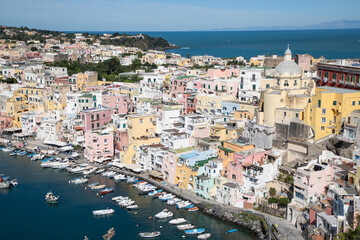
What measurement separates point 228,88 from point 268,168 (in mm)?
16938

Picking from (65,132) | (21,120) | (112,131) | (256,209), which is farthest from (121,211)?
(21,120)

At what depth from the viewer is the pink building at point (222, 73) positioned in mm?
50875

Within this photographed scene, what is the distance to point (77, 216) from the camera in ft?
101

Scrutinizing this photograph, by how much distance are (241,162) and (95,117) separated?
2054cm

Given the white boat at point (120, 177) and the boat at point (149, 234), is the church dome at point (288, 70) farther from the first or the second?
the boat at point (149, 234)

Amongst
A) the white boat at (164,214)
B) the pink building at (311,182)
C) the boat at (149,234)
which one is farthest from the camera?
the white boat at (164,214)

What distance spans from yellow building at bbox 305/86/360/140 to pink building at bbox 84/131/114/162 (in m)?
18.9

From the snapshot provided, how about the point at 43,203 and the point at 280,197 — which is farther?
the point at 43,203

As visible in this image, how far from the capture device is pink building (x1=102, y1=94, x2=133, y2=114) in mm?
48847

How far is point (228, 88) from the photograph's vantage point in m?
46.4

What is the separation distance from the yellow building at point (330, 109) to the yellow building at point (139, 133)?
14444 millimetres

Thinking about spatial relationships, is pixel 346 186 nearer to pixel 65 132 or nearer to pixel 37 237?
pixel 37 237

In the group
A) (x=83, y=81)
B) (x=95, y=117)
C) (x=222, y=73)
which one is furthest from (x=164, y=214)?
(x=83, y=81)

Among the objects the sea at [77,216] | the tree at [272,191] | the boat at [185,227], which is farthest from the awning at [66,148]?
the tree at [272,191]
